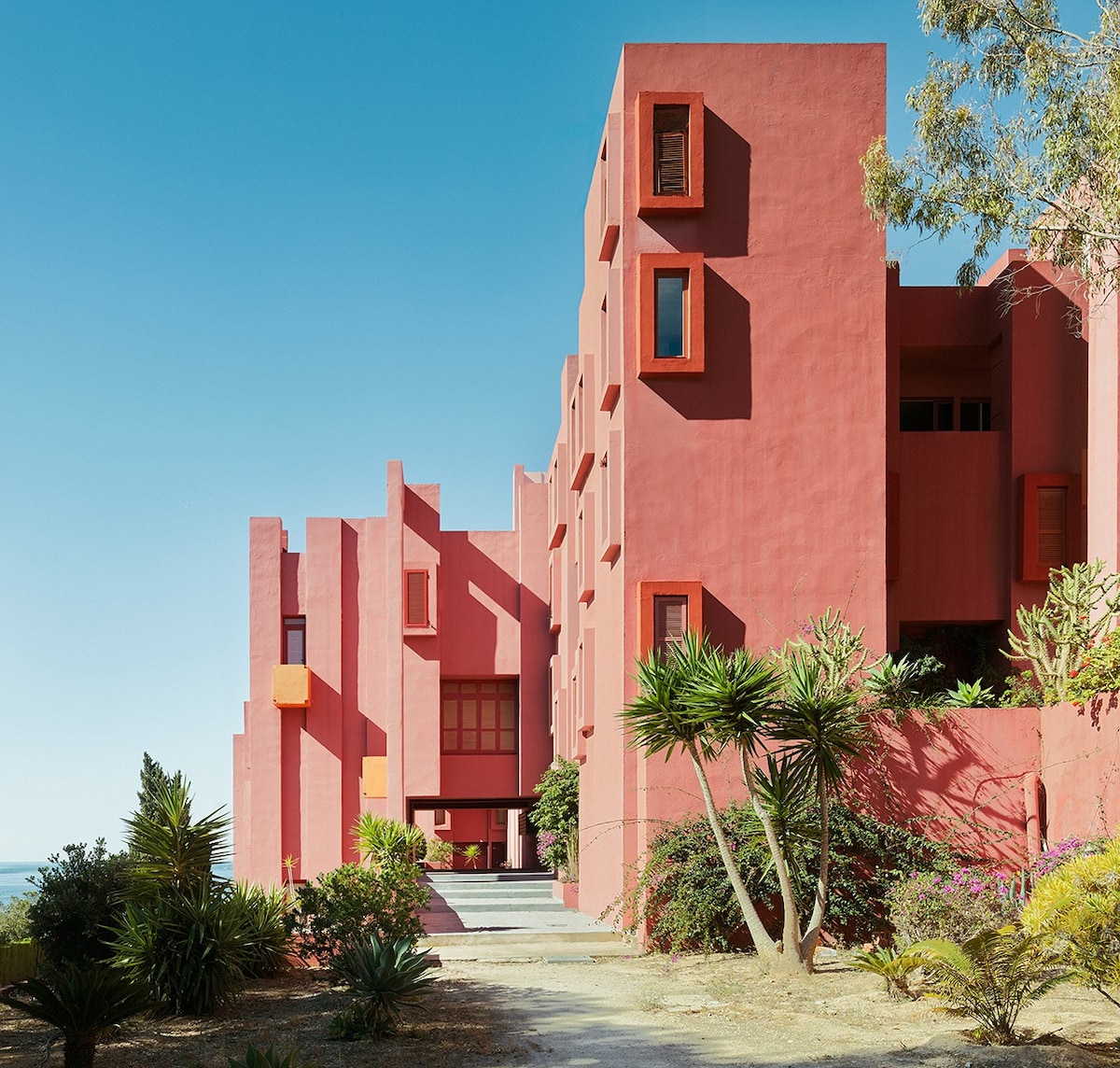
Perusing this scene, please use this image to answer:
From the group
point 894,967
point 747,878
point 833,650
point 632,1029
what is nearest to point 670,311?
point 833,650

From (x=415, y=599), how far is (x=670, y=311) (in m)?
15.2

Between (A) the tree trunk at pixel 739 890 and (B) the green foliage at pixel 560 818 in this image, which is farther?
(B) the green foliage at pixel 560 818

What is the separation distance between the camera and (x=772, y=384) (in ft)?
56.4

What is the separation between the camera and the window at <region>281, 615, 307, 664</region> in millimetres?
32844

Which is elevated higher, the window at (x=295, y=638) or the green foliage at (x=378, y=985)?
the window at (x=295, y=638)

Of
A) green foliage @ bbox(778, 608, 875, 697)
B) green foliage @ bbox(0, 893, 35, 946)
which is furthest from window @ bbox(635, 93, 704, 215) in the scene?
green foliage @ bbox(0, 893, 35, 946)

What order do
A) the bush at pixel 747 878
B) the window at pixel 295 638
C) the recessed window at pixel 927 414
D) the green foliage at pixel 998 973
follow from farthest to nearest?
the window at pixel 295 638
the recessed window at pixel 927 414
the bush at pixel 747 878
the green foliage at pixel 998 973

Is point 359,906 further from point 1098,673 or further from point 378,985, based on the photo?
point 1098,673

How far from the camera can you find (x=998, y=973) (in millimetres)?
9320

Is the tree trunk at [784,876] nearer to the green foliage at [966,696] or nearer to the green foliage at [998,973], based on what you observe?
the green foliage at [966,696]

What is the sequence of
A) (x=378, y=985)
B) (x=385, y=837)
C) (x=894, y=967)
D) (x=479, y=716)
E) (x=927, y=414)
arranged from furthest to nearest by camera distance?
(x=479, y=716)
(x=385, y=837)
(x=927, y=414)
(x=894, y=967)
(x=378, y=985)

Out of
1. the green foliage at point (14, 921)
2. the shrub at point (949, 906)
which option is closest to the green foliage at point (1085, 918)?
the shrub at point (949, 906)

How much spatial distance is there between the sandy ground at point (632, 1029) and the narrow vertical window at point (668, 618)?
4418 millimetres

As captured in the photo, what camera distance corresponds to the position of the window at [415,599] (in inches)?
1224
